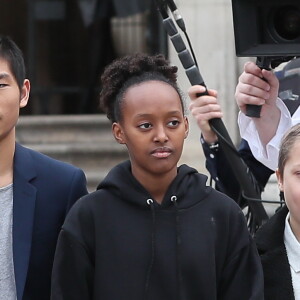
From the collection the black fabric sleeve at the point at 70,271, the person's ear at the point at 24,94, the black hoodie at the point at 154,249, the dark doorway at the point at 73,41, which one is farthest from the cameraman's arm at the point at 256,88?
the dark doorway at the point at 73,41

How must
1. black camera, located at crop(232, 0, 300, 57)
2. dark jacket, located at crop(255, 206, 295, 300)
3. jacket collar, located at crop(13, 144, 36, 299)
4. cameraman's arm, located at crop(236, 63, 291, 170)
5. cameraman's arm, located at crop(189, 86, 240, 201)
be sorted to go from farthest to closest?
cameraman's arm, located at crop(189, 86, 240, 201), cameraman's arm, located at crop(236, 63, 291, 170), black camera, located at crop(232, 0, 300, 57), jacket collar, located at crop(13, 144, 36, 299), dark jacket, located at crop(255, 206, 295, 300)

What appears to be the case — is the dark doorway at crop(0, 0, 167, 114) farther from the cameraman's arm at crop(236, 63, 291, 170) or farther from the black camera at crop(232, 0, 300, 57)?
the black camera at crop(232, 0, 300, 57)

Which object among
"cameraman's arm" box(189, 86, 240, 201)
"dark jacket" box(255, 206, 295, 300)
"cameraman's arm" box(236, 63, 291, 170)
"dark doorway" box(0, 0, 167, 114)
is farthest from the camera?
"dark doorway" box(0, 0, 167, 114)

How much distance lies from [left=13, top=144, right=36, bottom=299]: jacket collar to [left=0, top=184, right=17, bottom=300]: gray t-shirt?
3 centimetres

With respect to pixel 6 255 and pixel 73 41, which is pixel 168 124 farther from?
pixel 73 41

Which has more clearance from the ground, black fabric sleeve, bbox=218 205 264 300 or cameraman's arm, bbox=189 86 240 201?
cameraman's arm, bbox=189 86 240 201

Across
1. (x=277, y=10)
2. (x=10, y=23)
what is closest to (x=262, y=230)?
(x=277, y=10)

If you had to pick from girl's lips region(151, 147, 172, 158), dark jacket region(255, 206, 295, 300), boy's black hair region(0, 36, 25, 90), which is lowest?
dark jacket region(255, 206, 295, 300)

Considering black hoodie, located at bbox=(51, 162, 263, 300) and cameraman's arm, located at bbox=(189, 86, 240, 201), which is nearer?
black hoodie, located at bbox=(51, 162, 263, 300)

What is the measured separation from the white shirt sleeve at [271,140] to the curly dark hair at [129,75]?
614mm

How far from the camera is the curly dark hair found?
296 cm

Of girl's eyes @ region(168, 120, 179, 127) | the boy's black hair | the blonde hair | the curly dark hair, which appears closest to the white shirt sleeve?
the blonde hair

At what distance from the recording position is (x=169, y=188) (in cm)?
288

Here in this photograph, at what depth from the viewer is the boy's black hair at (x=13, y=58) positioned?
315cm
